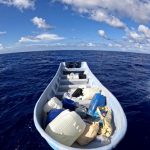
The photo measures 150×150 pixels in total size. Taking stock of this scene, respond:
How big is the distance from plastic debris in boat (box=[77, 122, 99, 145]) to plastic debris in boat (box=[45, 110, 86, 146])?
0.24m

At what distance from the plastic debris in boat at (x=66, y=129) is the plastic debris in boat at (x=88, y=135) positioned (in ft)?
0.78

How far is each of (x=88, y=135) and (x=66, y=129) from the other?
94 centimetres

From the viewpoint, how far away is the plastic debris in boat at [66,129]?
6797 millimetres

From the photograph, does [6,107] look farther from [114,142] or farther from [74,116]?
[114,142]

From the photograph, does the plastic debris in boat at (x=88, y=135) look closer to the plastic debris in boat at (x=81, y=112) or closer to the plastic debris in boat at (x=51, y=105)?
the plastic debris in boat at (x=81, y=112)

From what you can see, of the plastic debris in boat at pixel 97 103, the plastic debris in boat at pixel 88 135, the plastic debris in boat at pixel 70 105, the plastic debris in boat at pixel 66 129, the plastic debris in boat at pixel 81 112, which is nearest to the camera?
the plastic debris in boat at pixel 66 129

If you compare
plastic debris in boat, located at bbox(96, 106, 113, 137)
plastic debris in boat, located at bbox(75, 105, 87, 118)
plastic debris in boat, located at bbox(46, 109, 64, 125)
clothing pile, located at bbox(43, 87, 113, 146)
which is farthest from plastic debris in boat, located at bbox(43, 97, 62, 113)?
plastic debris in boat, located at bbox(96, 106, 113, 137)

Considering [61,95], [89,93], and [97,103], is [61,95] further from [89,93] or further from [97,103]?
[97,103]

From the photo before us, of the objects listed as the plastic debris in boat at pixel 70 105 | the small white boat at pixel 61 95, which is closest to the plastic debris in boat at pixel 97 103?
the small white boat at pixel 61 95

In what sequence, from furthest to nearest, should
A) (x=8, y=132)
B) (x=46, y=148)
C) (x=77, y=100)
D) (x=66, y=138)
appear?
1. (x=77, y=100)
2. (x=8, y=132)
3. (x=46, y=148)
4. (x=66, y=138)

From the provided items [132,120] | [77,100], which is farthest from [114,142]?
[132,120]

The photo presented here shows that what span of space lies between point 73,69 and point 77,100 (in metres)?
7.43

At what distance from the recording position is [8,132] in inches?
394

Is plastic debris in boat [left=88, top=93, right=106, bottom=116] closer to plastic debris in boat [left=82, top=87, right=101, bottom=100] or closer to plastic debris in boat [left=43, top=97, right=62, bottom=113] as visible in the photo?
plastic debris in boat [left=82, top=87, right=101, bottom=100]
